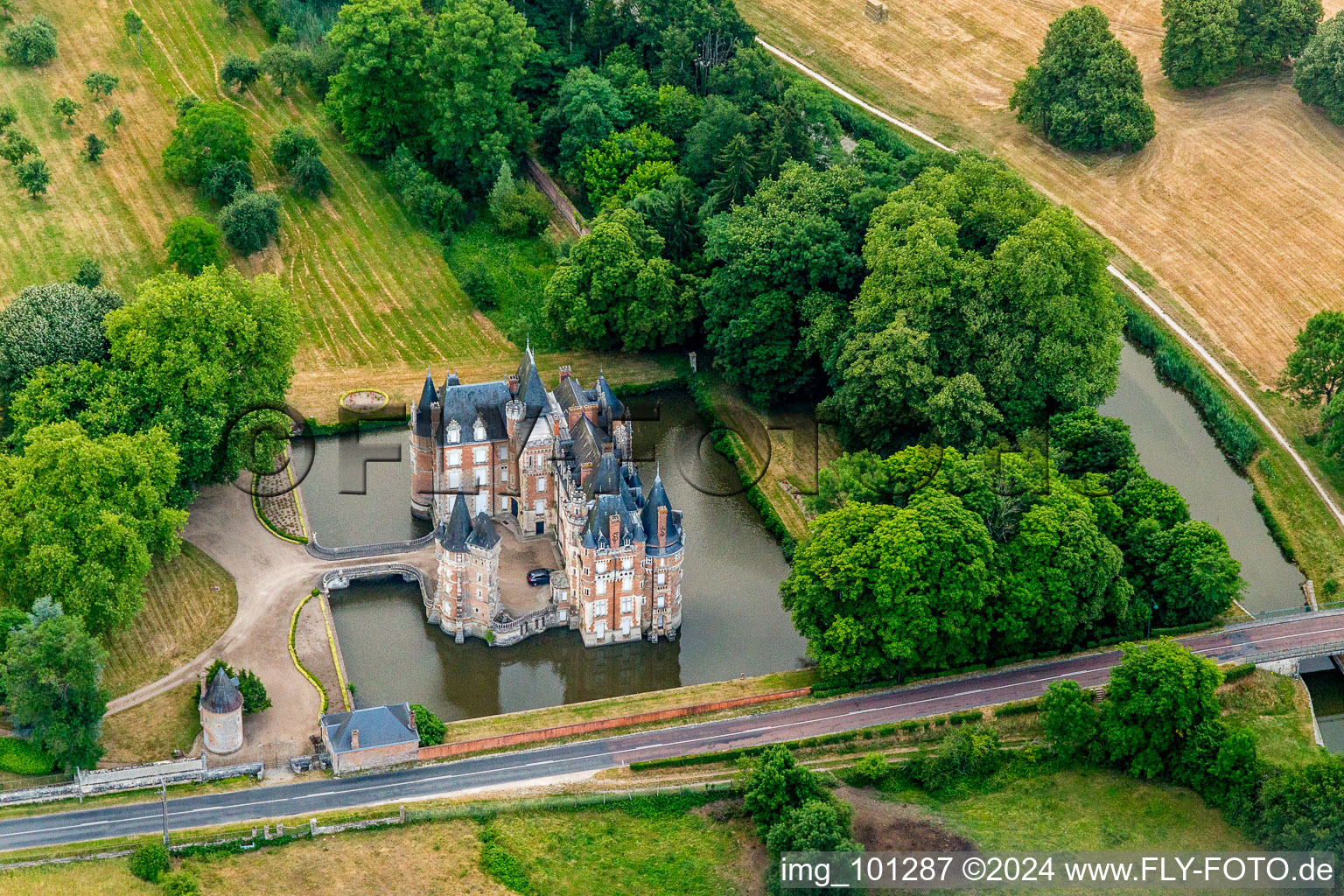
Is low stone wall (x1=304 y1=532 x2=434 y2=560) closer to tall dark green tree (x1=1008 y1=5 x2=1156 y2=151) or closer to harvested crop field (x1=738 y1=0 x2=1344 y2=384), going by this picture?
harvested crop field (x1=738 y1=0 x2=1344 y2=384)

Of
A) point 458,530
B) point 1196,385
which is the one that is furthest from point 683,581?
point 1196,385

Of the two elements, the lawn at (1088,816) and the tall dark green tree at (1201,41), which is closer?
the lawn at (1088,816)

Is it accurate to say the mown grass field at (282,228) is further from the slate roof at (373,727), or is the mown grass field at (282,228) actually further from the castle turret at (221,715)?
the slate roof at (373,727)

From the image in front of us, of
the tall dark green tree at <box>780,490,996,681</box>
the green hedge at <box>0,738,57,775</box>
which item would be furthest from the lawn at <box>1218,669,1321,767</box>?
the green hedge at <box>0,738,57,775</box>

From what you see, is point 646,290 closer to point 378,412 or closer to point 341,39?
point 378,412

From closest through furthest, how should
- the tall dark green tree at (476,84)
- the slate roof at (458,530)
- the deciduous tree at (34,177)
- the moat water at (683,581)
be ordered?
the slate roof at (458,530)
the moat water at (683,581)
the deciduous tree at (34,177)
the tall dark green tree at (476,84)

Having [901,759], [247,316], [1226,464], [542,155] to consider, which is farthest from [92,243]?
[1226,464]

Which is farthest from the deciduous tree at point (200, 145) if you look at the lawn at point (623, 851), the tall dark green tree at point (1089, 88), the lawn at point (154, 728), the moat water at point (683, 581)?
the lawn at point (623, 851)
